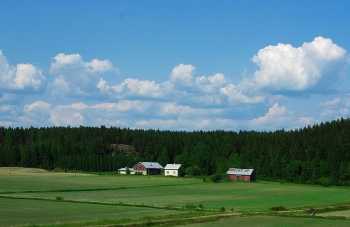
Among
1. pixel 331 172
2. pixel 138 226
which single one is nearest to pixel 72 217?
pixel 138 226

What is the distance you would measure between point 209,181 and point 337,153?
50.6 metres

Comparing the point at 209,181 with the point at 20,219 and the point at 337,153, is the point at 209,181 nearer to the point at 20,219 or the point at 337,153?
the point at 337,153

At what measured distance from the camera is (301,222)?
184ft

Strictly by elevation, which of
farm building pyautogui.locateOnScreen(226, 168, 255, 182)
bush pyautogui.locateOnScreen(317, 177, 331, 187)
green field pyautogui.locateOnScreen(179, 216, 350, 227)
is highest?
farm building pyautogui.locateOnScreen(226, 168, 255, 182)

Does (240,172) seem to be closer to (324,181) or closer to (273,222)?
(324,181)

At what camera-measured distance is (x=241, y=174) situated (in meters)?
182

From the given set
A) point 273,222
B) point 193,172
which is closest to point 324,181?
point 193,172

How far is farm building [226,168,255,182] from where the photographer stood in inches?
7076

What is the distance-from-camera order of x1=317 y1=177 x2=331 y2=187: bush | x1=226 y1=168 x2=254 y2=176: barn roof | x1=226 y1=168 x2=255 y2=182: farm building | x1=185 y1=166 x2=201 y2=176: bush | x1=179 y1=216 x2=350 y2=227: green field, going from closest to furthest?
x1=179 y1=216 x2=350 y2=227: green field
x1=317 y1=177 x2=331 y2=187: bush
x1=226 y1=168 x2=255 y2=182: farm building
x1=226 y1=168 x2=254 y2=176: barn roof
x1=185 y1=166 x2=201 y2=176: bush

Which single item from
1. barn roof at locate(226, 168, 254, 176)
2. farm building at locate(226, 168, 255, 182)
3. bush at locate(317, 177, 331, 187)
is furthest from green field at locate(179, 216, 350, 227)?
barn roof at locate(226, 168, 254, 176)

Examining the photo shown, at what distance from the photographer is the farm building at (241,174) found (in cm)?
17973

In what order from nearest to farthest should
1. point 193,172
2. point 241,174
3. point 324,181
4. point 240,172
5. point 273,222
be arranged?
point 273,222, point 324,181, point 241,174, point 240,172, point 193,172

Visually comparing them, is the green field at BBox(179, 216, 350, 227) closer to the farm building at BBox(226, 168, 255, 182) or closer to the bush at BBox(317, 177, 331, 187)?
the bush at BBox(317, 177, 331, 187)

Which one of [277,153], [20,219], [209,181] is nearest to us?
[20,219]
